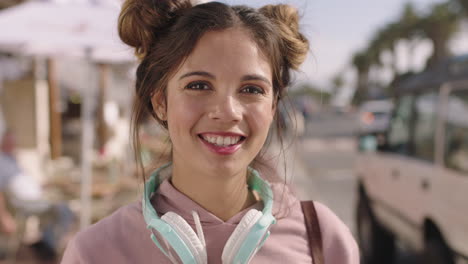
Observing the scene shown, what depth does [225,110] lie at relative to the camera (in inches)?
53.6

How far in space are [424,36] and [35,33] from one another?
35.8m

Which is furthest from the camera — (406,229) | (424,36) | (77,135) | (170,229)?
(424,36)

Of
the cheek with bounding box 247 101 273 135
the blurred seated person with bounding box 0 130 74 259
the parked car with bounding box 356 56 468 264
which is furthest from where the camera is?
the blurred seated person with bounding box 0 130 74 259

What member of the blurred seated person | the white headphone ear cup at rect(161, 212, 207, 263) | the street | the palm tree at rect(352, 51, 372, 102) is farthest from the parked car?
the palm tree at rect(352, 51, 372, 102)

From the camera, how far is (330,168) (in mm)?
13172

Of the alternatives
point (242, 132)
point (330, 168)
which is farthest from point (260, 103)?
point (330, 168)

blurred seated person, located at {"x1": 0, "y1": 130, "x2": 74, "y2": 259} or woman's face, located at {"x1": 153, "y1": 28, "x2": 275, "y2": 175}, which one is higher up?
woman's face, located at {"x1": 153, "y1": 28, "x2": 275, "y2": 175}

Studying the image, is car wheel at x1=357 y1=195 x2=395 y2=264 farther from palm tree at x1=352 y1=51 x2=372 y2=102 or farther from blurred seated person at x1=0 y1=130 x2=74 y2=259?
palm tree at x1=352 y1=51 x2=372 y2=102

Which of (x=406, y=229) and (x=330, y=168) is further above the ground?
(x=406, y=229)

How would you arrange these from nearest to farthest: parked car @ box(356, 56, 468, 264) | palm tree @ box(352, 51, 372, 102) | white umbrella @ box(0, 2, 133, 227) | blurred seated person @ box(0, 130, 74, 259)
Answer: parked car @ box(356, 56, 468, 264) → white umbrella @ box(0, 2, 133, 227) → blurred seated person @ box(0, 130, 74, 259) → palm tree @ box(352, 51, 372, 102)

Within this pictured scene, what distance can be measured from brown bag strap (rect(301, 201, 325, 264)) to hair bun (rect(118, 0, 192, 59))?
681mm

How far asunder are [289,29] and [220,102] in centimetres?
39

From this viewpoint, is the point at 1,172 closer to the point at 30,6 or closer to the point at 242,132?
the point at 30,6

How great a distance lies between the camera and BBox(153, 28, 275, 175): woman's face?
1.37 metres
